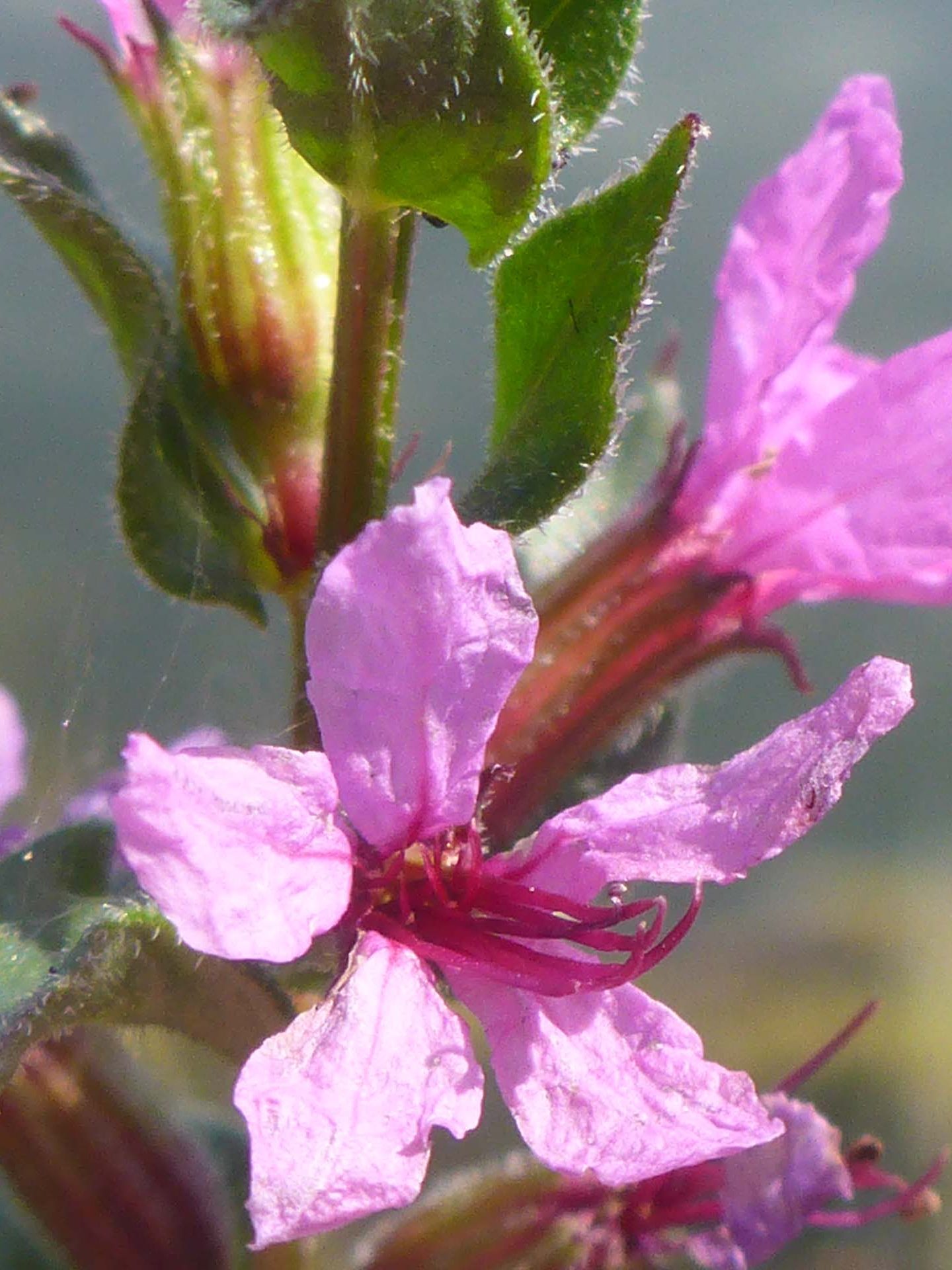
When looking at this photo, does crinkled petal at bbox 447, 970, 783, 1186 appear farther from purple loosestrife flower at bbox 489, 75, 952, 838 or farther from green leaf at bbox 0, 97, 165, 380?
green leaf at bbox 0, 97, 165, 380

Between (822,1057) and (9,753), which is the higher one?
(9,753)

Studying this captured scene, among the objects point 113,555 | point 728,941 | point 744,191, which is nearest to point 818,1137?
point 113,555

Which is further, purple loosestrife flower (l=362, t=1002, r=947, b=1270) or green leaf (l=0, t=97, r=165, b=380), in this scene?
purple loosestrife flower (l=362, t=1002, r=947, b=1270)

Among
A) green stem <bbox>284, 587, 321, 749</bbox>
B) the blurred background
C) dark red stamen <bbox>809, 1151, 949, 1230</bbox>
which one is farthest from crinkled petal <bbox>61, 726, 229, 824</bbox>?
the blurred background

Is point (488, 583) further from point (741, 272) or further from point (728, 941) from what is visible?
point (728, 941)

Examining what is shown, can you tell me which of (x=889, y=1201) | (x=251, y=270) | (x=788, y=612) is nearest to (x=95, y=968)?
(x=251, y=270)

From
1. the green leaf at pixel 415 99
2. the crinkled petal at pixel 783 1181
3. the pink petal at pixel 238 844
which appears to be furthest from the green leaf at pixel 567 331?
the crinkled petal at pixel 783 1181

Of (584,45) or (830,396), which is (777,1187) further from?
(584,45)
